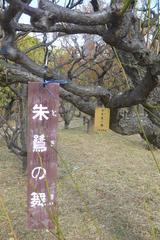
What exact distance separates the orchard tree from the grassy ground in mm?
578

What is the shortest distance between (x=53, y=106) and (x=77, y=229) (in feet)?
5.07

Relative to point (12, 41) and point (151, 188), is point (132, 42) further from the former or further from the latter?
point (151, 188)

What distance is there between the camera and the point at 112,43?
1976 millimetres

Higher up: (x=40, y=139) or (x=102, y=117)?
(x=102, y=117)

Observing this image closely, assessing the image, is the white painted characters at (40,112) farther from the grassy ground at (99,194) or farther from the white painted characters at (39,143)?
the grassy ground at (99,194)

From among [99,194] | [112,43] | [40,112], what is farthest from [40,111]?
[99,194]

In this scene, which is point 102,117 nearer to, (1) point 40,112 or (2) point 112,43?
(1) point 40,112

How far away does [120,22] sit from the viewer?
5.91ft

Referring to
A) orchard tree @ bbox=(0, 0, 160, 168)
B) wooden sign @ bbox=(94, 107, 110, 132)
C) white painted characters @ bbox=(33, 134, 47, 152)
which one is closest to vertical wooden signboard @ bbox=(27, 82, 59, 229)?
white painted characters @ bbox=(33, 134, 47, 152)

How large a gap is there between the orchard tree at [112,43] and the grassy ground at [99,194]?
58 cm

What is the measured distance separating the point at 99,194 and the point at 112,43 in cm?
389

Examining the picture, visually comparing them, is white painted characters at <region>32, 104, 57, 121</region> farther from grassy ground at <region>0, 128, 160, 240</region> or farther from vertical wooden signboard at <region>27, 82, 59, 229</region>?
grassy ground at <region>0, 128, 160, 240</region>

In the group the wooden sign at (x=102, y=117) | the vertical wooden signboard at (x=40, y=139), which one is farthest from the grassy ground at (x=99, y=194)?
the wooden sign at (x=102, y=117)

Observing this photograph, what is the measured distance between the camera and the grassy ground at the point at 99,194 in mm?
4262
